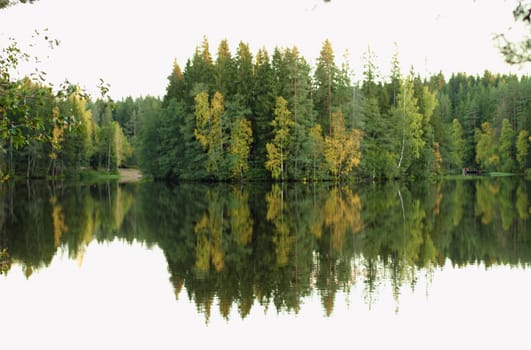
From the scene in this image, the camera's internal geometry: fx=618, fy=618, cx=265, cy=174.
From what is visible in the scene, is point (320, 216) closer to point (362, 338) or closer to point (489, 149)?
point (362, 338)

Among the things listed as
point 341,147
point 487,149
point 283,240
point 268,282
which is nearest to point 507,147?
point 487,149

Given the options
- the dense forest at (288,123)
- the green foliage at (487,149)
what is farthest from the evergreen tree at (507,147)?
the dense forest at (288,123)

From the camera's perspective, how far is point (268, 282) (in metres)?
12.6

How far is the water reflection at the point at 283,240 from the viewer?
12422 mm

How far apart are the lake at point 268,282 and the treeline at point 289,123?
31.2 meters

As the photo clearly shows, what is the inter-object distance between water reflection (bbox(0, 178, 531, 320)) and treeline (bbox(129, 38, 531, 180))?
23304 mm

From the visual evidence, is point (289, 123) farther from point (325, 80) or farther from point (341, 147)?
point (325, 80)

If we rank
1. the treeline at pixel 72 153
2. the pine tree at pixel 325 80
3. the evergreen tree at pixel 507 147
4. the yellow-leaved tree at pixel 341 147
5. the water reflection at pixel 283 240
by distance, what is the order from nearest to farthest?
the water reflection at pixel 283 240 < the yellow-leaved tree at pixel 341 147 < the pine tree at pixel 325 80 < the treeline at pixel 72 153 < the evergreen tree at pixel 507 147

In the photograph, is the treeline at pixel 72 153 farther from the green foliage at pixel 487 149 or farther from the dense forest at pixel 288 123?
the green foliage at pixel 487 149

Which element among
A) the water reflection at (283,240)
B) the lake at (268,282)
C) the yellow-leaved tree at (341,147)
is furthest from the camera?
the yellow-leaved tree at (341,147)

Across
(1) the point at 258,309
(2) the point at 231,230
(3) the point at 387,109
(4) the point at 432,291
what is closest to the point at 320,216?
(2) the point at 231,230

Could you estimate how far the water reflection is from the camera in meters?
12.4

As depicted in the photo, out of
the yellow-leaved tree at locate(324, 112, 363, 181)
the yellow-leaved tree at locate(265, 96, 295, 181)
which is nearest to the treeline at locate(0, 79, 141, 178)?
the yellow-leaved tree at locate(265, 96, 295, 181)

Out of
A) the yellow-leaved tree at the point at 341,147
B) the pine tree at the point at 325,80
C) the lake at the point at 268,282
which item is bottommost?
the lake at the point at 268,282
